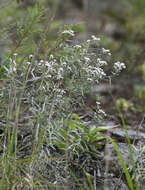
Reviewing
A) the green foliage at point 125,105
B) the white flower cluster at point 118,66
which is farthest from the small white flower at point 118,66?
the green foliage at point 125,105

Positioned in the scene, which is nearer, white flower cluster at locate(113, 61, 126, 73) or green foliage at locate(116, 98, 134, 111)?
white flower cluster at locate(113, 61, 126, 73)

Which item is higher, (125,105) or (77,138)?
(77,138)

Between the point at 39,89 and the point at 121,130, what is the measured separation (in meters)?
1.04

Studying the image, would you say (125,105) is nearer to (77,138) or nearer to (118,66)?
(77,138)

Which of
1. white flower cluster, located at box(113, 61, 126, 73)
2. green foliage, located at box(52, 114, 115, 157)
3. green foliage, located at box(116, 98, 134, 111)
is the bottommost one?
green foliage, located at box(116, 98, 134, 111)

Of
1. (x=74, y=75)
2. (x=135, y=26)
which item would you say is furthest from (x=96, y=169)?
(x=135, y=26)

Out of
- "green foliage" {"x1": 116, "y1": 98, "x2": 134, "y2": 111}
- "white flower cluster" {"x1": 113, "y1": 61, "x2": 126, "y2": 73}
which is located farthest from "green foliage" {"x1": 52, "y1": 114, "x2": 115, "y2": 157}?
"green foliage" {"x1": 116, "y1": 98, "x2": 134, "y2": 111}

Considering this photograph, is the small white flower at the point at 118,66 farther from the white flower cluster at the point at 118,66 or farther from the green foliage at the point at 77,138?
the green foliage at the point at 77,138

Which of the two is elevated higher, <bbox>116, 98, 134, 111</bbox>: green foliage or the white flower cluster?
the white flower cluster

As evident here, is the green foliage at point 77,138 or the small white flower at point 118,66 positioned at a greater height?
the small white flower at point 118,66

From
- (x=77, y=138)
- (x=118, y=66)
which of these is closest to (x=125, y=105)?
(x=77, y=138)

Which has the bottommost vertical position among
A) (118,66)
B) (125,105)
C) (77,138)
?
(125,105)

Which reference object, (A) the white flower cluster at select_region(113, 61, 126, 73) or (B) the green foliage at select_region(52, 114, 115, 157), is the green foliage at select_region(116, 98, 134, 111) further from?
(A) the white flower cluster at select_region(113, 61, 126, 73)

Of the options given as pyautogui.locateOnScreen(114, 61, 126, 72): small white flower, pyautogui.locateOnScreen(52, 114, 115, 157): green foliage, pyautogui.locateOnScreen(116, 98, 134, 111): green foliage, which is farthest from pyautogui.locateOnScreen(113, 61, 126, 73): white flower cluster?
pyautogui.locateOnScreen(116, 98, 134, 111): green foliage
